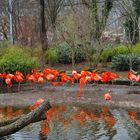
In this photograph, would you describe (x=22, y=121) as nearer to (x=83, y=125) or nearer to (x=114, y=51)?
(x=83, y=125)

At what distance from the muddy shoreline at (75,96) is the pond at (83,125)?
2.75 ft

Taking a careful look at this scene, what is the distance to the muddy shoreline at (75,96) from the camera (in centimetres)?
1530

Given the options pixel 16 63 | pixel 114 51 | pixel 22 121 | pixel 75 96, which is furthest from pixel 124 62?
pixel 22 121

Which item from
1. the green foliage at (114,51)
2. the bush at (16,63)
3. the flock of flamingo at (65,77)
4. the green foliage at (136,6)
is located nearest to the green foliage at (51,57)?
the green foliage at (114,51)

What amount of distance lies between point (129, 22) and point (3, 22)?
2081 cm

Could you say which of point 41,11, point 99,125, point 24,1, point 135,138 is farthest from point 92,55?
point 24,1

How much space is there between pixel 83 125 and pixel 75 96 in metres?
5.13

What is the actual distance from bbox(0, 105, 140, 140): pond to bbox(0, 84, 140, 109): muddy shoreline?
33.0 inches

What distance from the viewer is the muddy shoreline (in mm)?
15305

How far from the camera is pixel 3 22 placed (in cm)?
4900

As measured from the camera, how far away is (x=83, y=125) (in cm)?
1142

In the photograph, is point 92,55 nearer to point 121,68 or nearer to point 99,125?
point 121,68

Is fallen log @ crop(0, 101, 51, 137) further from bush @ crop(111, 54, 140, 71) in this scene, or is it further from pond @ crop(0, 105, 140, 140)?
bush @ crop(111, 54, 140, 71)

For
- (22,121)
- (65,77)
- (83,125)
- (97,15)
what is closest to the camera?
(22,121)
